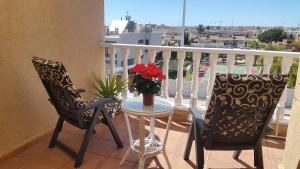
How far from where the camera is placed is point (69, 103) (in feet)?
7.05

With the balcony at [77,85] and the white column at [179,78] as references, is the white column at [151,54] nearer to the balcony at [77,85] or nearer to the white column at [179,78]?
the balcony at [77,85]

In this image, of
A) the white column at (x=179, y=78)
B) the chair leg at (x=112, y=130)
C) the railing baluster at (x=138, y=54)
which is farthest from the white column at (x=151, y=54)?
the chair leg at (x=112, y=130)

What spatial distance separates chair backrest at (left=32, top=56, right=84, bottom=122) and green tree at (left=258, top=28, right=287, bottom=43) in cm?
267

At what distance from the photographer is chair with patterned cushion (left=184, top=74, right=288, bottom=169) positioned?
1683mm

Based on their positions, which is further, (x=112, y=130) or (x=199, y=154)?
(x=112, y=130)

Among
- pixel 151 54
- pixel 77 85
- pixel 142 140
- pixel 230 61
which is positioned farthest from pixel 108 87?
pixel 230 61

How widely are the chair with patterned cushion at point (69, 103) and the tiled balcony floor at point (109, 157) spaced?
15 centimetres

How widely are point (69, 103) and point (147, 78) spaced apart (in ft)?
2.39

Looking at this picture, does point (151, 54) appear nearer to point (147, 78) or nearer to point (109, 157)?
point (147, 78)

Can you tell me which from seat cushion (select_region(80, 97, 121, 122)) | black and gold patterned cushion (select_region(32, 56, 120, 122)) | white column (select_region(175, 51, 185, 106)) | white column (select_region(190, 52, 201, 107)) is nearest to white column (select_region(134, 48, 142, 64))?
white column (select_region(175, 51, 185, 106))

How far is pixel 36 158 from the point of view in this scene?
2.42 meters

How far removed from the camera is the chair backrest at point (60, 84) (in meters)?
2.06

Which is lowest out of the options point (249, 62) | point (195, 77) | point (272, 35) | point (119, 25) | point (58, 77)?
point (195, 77)

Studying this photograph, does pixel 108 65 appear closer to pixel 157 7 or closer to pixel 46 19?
pixel 46 19
